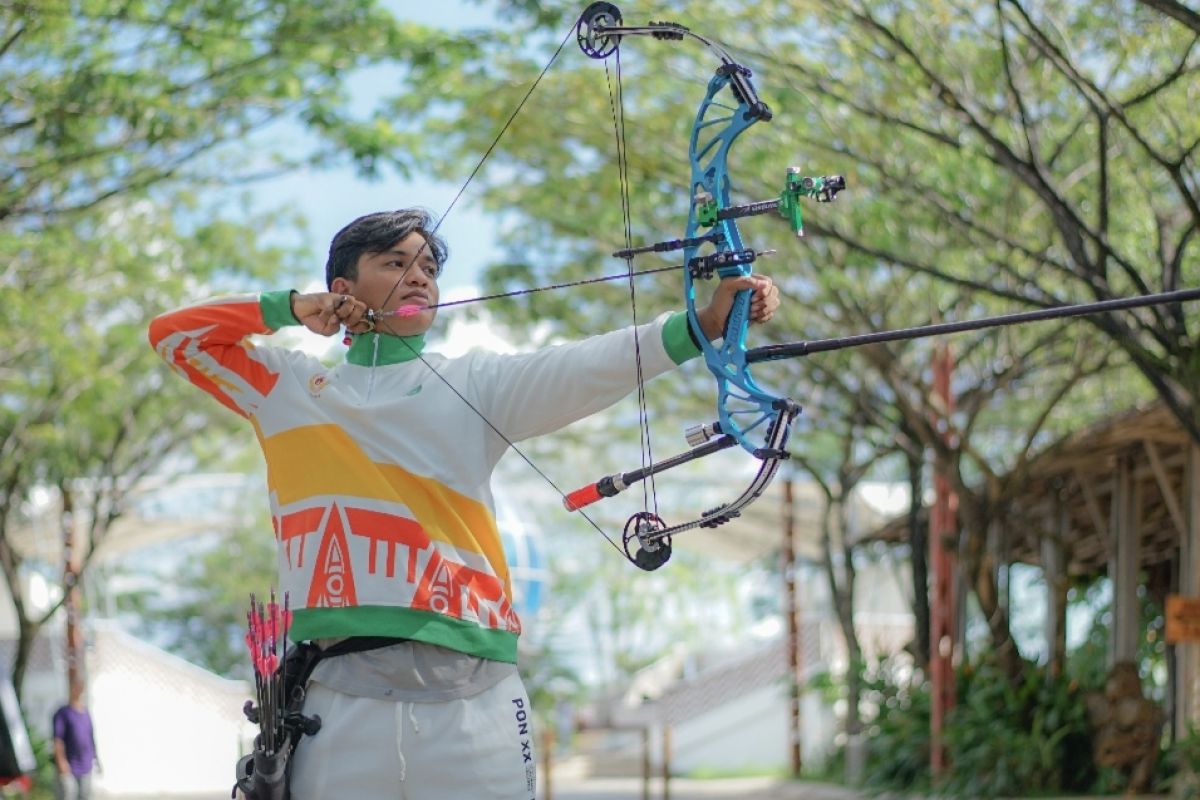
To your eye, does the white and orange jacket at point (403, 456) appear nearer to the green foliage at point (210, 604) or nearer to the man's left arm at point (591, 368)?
the man's left arm at point (591, 368)

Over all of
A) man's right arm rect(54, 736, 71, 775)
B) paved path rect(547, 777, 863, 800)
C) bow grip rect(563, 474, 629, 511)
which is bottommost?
paved path rect(547, 777, 863, 800)

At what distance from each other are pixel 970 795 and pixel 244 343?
11.0 m

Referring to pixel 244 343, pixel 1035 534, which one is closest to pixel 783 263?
pixel 1035 534

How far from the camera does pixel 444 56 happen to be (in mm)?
11398

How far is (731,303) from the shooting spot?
3.18 m

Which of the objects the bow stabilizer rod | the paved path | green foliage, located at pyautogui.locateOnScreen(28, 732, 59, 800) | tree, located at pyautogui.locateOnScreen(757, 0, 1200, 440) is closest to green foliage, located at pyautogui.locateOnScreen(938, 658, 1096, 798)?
the paved path

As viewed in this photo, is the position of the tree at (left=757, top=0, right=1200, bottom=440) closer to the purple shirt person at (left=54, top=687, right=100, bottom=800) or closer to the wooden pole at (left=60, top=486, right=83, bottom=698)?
the purple shirt person at (left=54, top=687, right=100, bottom=800)

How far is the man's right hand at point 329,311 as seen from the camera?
11.5ft

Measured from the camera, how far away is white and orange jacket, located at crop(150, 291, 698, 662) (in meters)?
3.40

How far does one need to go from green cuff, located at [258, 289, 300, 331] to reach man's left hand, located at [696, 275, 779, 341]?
0.90 meters

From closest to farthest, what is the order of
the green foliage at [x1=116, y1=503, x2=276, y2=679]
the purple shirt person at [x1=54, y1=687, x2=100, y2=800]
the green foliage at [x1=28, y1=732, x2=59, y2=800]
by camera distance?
the purple shirt person at [x1=54, y1=687, x2=100, y2=800] → the green foliage at [x1=28, y1=732, x2=59, y2=800] → the green foliage at [x1=116, y1=503, x2=276, y2=679]

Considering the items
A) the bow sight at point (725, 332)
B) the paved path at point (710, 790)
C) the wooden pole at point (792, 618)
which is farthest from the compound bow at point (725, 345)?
the wooden pole at point (792, 618)

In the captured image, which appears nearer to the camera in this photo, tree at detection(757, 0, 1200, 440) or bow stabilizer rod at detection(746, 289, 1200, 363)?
bow stabilizer rod at detection(746, 289, 1200, 363)

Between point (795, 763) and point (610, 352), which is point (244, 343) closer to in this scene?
point (610, 352)
